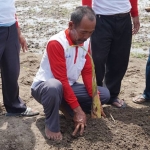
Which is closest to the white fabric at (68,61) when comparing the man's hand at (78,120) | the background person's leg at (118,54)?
the man's hand at (78,120)

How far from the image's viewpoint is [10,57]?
387 cm

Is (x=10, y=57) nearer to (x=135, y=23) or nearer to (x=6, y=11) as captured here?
(x=6, y=11)

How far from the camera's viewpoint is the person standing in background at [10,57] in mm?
3682

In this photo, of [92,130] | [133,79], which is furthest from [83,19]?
[133,79]

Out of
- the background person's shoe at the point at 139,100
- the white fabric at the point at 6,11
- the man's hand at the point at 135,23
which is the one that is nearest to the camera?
the white fabric at the point at 6,11

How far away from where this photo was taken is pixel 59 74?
366cm

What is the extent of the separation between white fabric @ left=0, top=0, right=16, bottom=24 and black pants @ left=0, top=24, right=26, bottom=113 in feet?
0.26

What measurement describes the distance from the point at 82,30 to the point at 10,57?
839mm

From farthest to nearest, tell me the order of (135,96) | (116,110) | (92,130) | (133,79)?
(133,79)
(135,96)
(116,110)
(92,130)

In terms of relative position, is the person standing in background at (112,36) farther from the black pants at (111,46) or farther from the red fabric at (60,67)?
the red fabric at (60,67)

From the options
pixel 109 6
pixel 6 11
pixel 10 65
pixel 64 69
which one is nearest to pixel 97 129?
pixel 64 69

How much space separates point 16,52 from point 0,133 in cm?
84

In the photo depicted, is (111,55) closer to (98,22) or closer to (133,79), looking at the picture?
(98,22)

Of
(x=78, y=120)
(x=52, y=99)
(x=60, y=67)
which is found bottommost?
(x=78, y=120)
